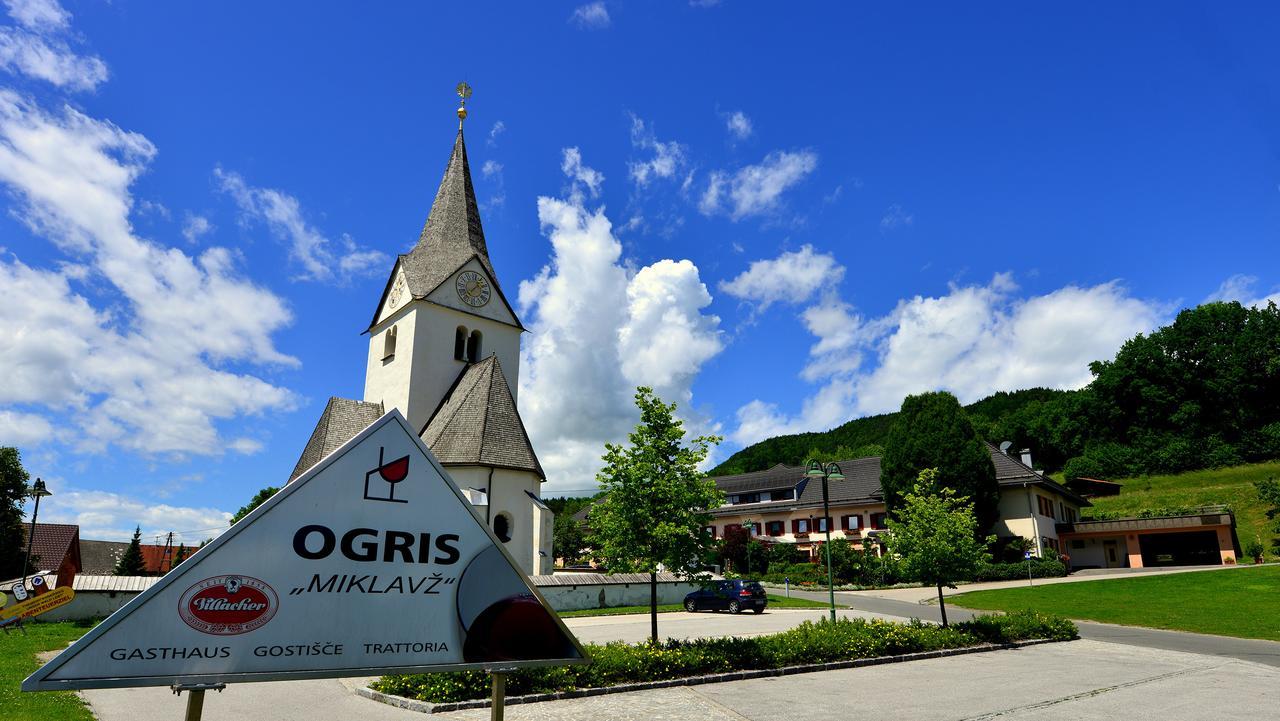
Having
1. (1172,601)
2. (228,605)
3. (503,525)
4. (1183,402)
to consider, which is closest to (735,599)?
(503,525)

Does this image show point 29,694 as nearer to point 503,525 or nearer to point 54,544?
point 503,525

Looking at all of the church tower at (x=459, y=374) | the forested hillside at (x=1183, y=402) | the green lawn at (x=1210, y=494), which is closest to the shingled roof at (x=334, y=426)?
the church tower at (x=459, y=374)

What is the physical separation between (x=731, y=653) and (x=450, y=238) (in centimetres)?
3112

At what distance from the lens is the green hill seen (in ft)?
380

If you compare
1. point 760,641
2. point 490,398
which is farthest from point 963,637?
point 490,398

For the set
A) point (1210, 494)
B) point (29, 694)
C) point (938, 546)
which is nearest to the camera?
point (29, 694)

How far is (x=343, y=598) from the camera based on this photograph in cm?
498

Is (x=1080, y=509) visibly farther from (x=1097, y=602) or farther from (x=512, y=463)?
(x=512, y=463)

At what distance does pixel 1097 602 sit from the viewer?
28.0m

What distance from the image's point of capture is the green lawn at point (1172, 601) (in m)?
22.1

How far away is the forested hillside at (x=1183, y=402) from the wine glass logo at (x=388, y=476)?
283 ft

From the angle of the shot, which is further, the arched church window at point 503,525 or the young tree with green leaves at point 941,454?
the young tree with green leaves at point 941,454

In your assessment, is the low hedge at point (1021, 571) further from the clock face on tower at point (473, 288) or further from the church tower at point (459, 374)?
the clock face on tower at point (473, 288)

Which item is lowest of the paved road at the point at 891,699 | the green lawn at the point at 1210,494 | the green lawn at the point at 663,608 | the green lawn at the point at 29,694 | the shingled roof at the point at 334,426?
the green lawn at the point at 663,608
